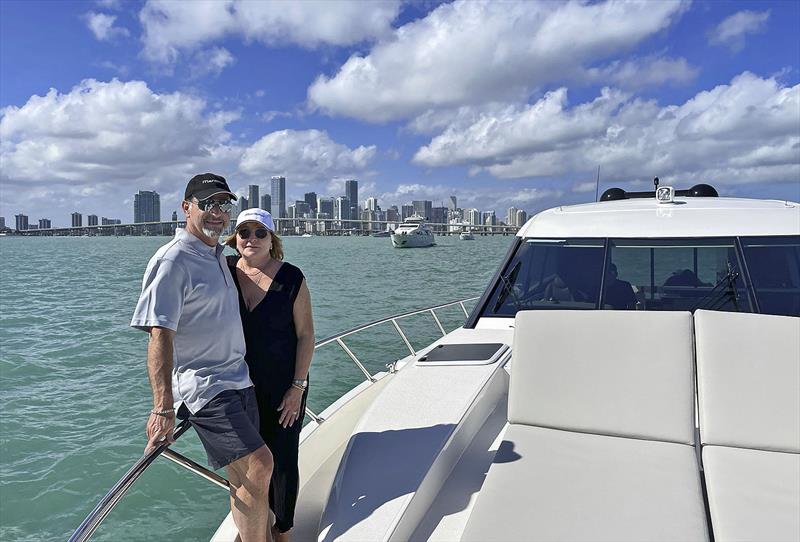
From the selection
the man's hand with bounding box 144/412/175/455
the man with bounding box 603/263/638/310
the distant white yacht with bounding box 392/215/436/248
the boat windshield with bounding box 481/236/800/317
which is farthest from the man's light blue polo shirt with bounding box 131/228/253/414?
the distant white yacht with bounding box 392/215/436/248

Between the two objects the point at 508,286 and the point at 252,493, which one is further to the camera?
the point at 508,286

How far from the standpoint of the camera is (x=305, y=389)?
8.17 feet

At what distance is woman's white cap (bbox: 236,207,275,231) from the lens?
243 cm

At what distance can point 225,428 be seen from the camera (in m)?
2.10

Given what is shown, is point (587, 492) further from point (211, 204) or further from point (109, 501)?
point (211, 204)

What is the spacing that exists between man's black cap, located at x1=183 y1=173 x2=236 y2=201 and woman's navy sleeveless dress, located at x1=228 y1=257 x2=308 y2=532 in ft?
1.34

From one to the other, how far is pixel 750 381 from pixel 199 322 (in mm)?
2453

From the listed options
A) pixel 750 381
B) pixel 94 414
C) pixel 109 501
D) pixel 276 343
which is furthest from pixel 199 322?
pixel 94 414

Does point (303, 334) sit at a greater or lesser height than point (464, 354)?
greater

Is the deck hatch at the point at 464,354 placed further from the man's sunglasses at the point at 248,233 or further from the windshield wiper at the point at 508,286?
the man's sunglasses at the point at 248,233

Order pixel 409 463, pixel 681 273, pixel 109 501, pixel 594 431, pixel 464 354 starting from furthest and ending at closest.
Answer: pixel 681 273 < pixel 464 354 < pixel 594 431 < pixel 409 463 < pixel 109 501

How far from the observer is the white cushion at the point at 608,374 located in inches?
99.3

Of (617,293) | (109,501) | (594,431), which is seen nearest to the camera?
(109,501)

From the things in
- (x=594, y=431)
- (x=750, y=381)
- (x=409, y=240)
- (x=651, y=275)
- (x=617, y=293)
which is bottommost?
(x=594, y=431)
